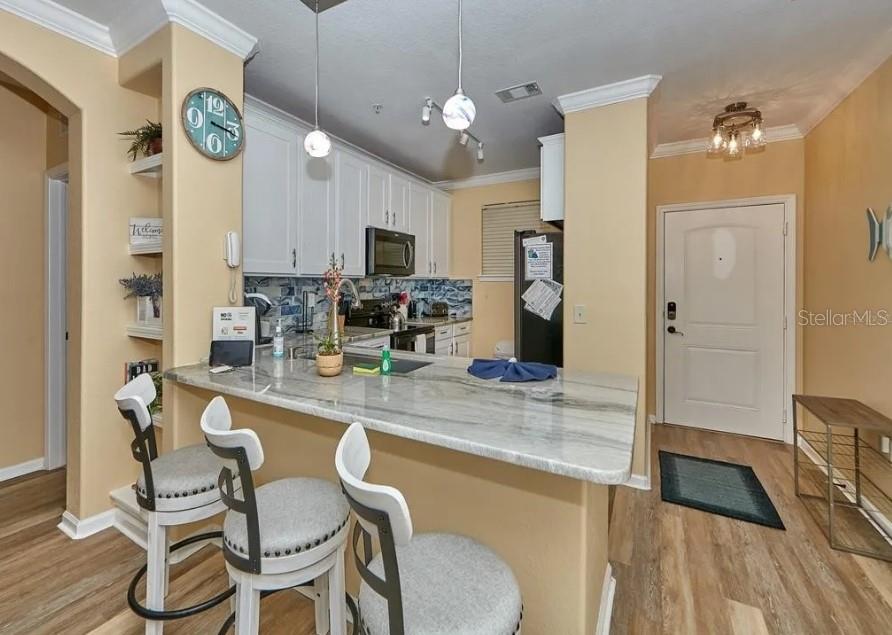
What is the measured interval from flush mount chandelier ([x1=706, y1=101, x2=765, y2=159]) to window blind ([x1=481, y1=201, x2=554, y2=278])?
181 cm

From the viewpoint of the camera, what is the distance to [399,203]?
13.6 feet

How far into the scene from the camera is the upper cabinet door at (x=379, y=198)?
3.78 metres

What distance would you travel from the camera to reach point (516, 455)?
3.34 feet

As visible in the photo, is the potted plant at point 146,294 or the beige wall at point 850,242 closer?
the potted plant at point 146,294

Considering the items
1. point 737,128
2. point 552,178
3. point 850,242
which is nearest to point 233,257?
point 552,178

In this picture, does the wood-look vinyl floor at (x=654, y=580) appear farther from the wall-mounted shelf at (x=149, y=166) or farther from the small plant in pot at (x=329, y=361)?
the wall-mounted shelf at (x=149, y=166)

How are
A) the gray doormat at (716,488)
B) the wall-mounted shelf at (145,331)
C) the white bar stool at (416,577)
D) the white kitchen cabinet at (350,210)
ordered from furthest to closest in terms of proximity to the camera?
the white kitchen cabinet at (350,210) → the gray doormat at (716,488) → the wall-mounted shelf at (145,331) → the white bar stool at (416,577)

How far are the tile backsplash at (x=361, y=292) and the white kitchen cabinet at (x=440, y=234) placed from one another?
0.30 metres

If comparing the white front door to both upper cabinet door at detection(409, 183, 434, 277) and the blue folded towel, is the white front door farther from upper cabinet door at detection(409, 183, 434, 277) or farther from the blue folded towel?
the blue folded towel

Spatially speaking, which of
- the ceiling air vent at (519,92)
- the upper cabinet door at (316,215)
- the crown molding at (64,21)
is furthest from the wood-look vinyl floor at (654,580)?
the ceiling air vent at (519,92)

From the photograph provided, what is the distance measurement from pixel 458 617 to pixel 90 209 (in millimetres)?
2533

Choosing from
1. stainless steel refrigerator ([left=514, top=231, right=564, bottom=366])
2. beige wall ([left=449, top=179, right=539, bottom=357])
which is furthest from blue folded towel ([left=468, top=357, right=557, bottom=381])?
beige wall ([left=449, top=179, right=539, bottom=357])

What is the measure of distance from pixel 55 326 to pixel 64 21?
2048 mm

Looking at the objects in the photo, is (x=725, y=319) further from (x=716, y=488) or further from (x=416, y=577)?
(x=416, y=577)
